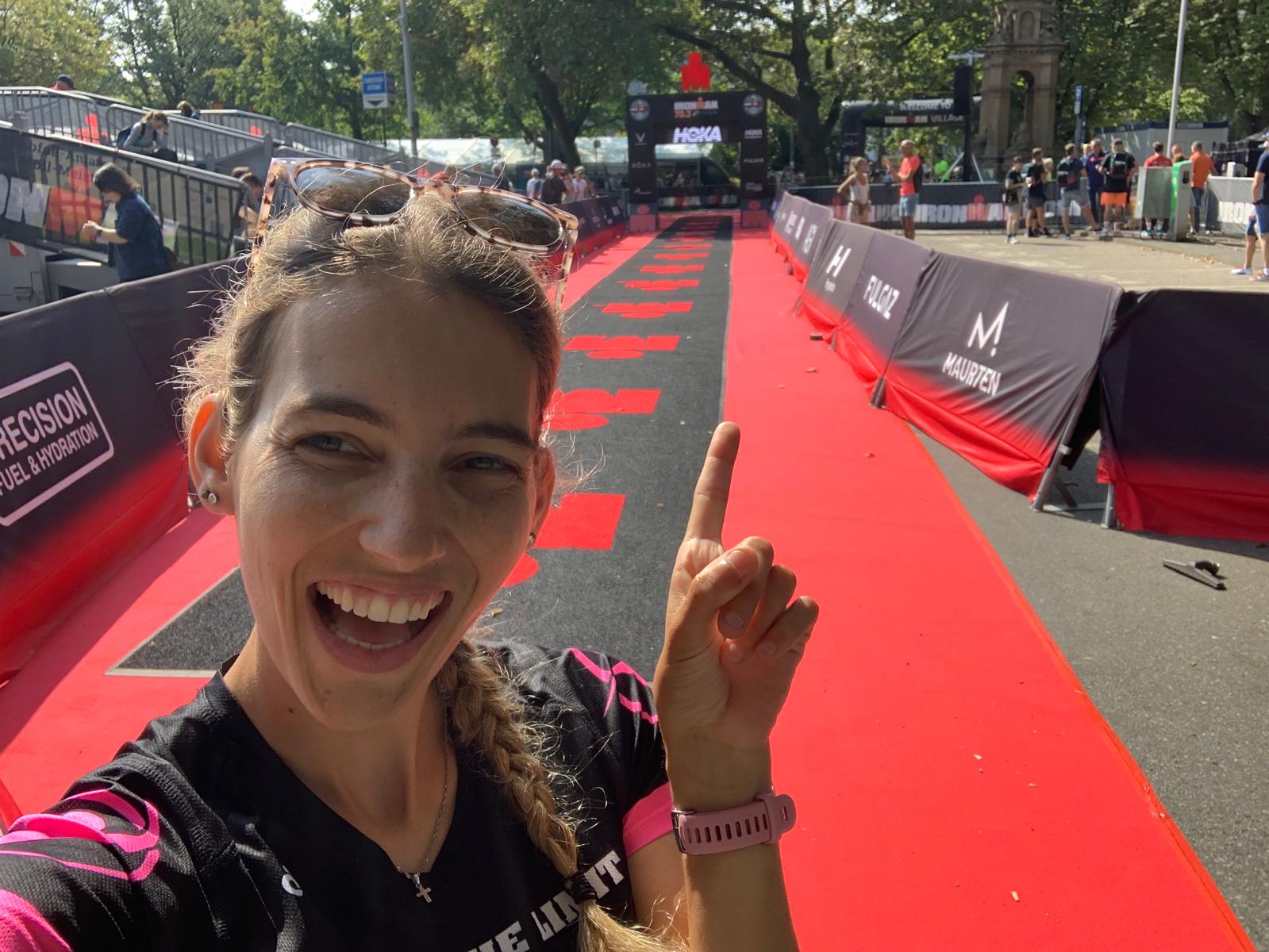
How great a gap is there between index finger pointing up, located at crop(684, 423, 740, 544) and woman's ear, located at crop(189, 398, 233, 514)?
733mm

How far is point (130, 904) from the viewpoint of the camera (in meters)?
1.13

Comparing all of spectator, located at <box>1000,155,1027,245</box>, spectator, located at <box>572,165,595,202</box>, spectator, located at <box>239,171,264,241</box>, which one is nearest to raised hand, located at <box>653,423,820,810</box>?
spectator, located at <box>239,171,264,241</box>

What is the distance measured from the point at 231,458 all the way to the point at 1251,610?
4.99 m

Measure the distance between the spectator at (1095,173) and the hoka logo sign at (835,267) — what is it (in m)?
14.2

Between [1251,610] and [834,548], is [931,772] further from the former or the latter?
[1251,610]

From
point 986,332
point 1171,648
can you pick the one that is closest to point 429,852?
point 1171,648

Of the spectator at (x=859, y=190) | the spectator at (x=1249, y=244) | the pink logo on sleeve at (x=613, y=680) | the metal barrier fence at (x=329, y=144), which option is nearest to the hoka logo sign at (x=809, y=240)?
the spectator at (x=859, y=190)

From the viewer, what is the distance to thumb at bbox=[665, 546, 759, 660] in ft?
4.28

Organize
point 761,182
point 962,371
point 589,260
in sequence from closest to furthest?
point 962,371
point 589,260
point 761,182

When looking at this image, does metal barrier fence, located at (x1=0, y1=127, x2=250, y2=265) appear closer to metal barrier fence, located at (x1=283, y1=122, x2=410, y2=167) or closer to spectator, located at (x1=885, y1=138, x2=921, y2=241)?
spectator, located at (x1=885, y1=138, x2=921, y2=241)

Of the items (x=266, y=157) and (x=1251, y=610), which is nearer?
(x=1251, y=610)

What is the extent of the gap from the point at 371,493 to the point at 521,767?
495 mm

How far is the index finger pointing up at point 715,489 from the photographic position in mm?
1466

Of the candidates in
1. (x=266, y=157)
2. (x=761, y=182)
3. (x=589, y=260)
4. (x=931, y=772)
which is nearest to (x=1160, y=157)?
(x=761, y=182)
